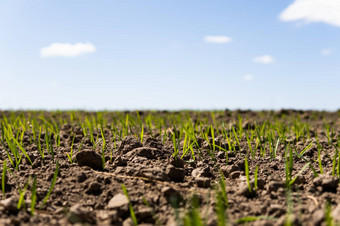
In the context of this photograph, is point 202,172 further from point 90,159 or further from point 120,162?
point 90,159

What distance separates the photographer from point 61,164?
196 centimetres

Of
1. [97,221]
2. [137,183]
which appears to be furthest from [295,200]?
[97,221]

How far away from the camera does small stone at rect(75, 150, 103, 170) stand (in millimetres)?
1929

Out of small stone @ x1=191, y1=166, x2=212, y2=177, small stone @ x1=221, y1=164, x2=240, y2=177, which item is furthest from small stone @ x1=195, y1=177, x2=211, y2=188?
small stone @ x1=221, y1=164, x2=240, y2=177

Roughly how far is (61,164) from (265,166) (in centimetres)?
120

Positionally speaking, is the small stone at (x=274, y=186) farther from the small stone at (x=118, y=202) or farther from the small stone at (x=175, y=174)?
the small stone at (x=118, y=202)

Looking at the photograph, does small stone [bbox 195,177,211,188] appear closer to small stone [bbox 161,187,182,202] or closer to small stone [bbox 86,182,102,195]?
small stone [bbox 161,187,182,202]

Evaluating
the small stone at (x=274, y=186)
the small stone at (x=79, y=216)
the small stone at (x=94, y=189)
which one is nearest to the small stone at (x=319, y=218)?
the small stone at (x=274, y=186)

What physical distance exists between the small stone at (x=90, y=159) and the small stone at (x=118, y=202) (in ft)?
1.55

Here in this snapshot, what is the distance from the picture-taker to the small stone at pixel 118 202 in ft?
4.63

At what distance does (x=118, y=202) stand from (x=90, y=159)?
1.81 feet

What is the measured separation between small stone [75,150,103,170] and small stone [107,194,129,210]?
0.47m

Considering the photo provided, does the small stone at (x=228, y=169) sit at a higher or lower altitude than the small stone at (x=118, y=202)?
higher

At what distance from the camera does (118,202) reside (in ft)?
4.73
